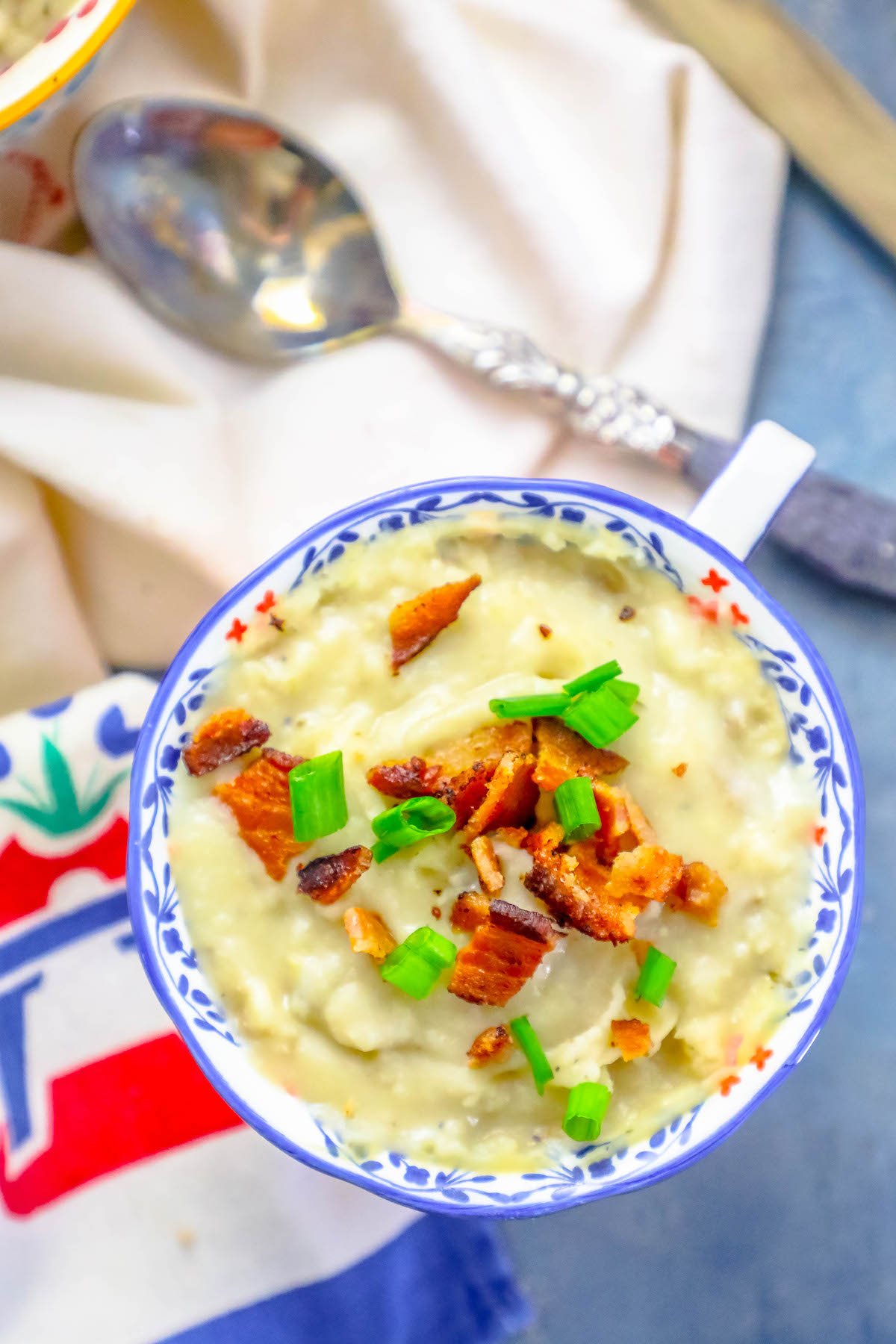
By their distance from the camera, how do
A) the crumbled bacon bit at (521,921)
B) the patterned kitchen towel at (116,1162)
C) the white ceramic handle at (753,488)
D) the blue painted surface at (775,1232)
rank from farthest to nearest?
1. the blue painted surface at (775,1232)
2. the patterned kitchen towel at (116,1162)
3. the white ceramic handle at (753,488)
4. the crumbled bacon bit at (521,921)

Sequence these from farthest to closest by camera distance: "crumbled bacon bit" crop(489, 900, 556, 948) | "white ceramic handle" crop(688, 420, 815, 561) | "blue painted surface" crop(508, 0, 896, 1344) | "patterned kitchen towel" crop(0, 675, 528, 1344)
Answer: "blue painted surface" crop(508, 0, 896, 1344), "patterned kitchen towel" crop(0, 675, 528, 1344), "white ceramic handle" crop(688, 420, 815, 561), "crumbled bacon bit" crop(489, 900, 556, 948)

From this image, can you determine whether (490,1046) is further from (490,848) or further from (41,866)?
(41,866)

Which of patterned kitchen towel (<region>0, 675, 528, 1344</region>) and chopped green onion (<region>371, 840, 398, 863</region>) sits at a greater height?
chopped green onion (<region>371, 840, 398, 863</region>)

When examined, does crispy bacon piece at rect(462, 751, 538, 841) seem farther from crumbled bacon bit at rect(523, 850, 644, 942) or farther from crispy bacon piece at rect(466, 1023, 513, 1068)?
crispy bacon piece at rect(466, 1023, 513, 1068)

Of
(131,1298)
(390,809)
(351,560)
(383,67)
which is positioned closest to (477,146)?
(383,67)

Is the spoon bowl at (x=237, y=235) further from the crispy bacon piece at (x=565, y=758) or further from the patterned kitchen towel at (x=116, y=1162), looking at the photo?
the crispy bacon piece at (x=565, y=758)

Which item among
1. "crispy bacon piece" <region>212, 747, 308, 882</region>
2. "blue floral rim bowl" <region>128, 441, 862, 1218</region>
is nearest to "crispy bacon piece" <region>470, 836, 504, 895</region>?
"crispy bacon piece" <region>212, 747, 308, 882</region>

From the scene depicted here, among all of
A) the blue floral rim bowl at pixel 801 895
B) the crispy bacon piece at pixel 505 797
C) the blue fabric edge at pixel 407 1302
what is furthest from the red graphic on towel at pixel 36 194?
the blue fabric edge at pixel 407 1302
